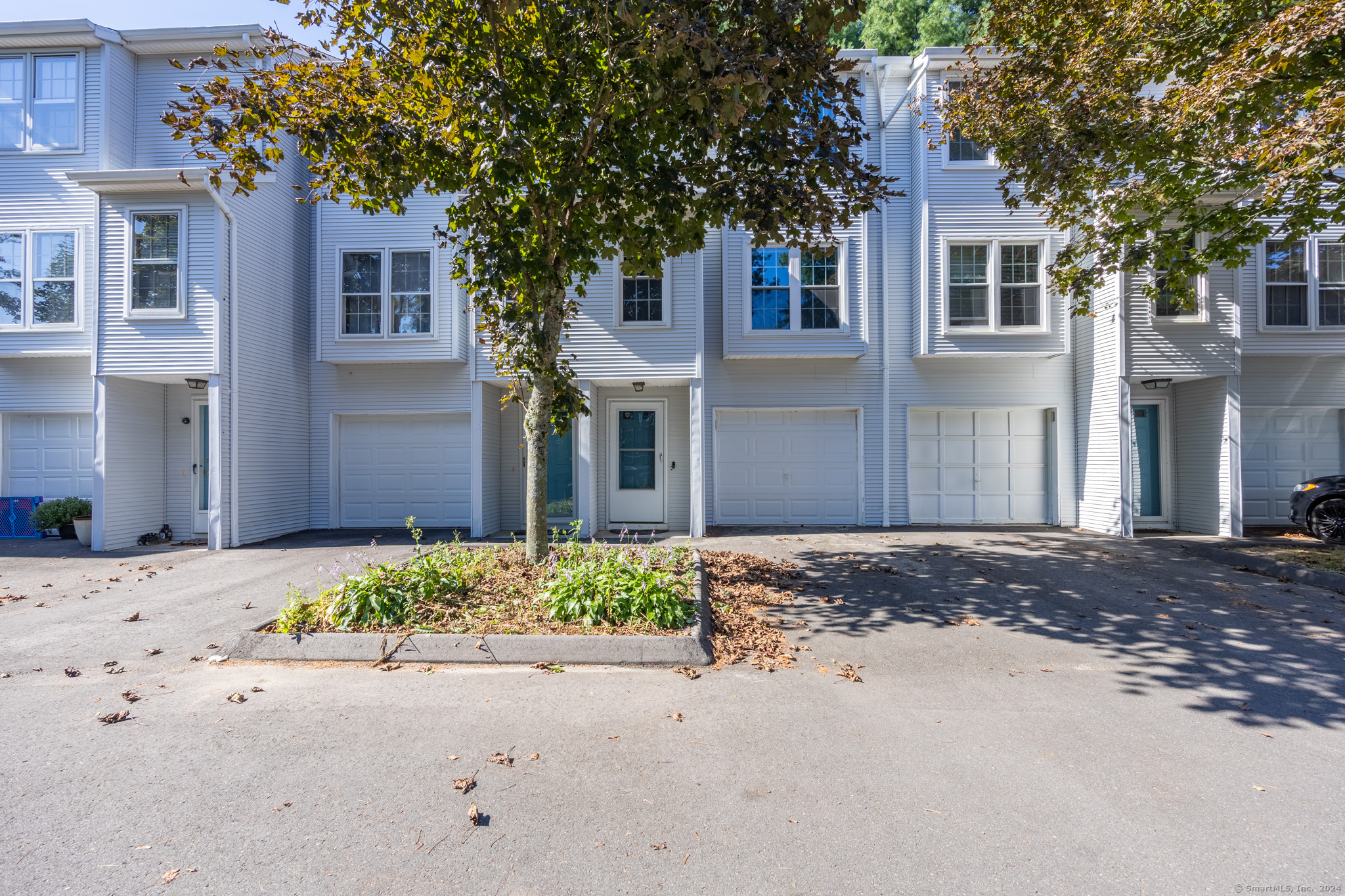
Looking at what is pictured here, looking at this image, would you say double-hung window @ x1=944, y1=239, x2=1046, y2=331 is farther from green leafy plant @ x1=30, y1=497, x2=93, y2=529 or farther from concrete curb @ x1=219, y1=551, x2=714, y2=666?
green leafy plant @ x1=30, y1=497, x2=93, y2=529

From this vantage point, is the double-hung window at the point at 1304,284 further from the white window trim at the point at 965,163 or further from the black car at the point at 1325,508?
the white window trim at the point at 965,163

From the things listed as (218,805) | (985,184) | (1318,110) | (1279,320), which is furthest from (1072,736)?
(1279,320)

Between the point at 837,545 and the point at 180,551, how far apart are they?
35.5 feet

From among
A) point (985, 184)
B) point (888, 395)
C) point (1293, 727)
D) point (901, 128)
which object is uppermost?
point (901, 128)

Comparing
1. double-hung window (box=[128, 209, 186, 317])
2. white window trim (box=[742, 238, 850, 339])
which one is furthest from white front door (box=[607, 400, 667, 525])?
double-hung window (box=[128, 209, 186, 317])

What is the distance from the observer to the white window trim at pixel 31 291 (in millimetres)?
11086

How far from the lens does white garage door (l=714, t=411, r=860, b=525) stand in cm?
1245

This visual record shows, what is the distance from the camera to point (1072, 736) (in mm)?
3641

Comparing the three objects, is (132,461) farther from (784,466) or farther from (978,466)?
(978,466)

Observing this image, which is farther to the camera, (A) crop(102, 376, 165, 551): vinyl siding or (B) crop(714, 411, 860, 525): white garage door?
(B) crop(714, 411, 860, 525): white garage door

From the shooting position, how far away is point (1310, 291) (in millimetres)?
11516

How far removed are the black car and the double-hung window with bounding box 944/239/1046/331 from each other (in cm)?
509

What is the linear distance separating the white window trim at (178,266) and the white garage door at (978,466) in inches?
529

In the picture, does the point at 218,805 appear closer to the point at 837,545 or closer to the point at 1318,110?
the point at 837,545
